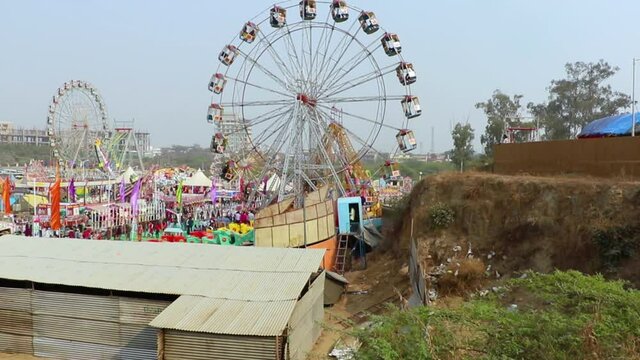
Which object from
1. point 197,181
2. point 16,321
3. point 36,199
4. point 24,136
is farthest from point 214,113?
point 24,136

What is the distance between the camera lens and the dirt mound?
508 inches

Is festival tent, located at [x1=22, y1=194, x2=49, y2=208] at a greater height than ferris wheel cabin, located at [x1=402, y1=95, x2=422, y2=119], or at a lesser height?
lesser

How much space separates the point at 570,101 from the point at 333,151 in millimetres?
17630

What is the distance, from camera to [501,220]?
1600 centimetres

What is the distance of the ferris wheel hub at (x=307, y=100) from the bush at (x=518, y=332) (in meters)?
20.3

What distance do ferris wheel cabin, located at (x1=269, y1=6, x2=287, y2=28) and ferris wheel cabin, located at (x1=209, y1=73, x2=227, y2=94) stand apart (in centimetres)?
375

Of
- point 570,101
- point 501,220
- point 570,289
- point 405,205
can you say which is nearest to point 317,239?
point 405,205

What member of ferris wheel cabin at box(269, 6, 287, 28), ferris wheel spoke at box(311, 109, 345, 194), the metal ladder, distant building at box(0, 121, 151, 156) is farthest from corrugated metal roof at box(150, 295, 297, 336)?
distant building at box(0, 121, 151, 156)

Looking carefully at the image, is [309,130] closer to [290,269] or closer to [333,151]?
[333,151]

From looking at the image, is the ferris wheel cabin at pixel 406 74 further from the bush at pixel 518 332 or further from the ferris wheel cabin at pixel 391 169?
the bush at pixel 518 332

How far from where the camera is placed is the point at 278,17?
26.6 meters

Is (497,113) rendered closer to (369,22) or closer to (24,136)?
(369,22)

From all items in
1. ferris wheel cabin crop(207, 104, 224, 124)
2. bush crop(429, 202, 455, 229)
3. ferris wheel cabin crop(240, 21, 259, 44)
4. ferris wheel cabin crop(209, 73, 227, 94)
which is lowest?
bush crop(429, 202, 455, 229)

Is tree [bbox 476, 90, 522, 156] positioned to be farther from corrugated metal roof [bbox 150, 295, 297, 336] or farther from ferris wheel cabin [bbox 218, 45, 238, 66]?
corrugated metal roof [bbox 150, 295, 297, 336]
